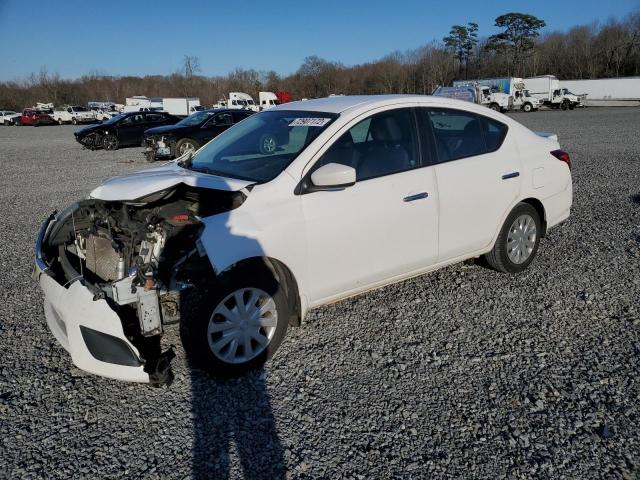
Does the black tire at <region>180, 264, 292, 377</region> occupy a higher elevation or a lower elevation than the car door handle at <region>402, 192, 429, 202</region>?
lower

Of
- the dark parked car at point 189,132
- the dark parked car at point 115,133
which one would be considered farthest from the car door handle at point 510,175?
the dark parked car at point 115,133

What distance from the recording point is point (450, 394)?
10.2 ft

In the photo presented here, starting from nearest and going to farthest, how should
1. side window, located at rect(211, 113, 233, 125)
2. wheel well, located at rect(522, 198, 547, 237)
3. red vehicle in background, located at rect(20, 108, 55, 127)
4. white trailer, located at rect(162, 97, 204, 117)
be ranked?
1. wheel well, located at rect(522, 198, 547, 237)
2. side window, located at rect(211, 113, 233, 125)
3. red vehicle in background, located at rect(20, 108, 55, 127)
4. white trailer, located at rect(162, 97, 204, 117)

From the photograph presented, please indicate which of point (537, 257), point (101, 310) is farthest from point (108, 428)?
point (537, 257)

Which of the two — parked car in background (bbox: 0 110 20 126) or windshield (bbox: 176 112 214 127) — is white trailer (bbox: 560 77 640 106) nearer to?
windshield (bbox: 176 112 214 127)

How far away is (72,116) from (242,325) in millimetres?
52006

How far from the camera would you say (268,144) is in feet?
13.2

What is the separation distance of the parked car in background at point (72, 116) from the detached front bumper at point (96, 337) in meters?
51.3

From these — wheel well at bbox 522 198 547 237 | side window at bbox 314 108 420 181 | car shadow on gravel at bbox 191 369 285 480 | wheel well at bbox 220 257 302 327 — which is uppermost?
side window at bbox 314 108 420 181

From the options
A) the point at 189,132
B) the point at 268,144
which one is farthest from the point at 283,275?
the point at 189,132

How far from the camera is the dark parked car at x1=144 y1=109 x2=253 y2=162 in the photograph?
49.8ft

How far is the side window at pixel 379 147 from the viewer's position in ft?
12.1

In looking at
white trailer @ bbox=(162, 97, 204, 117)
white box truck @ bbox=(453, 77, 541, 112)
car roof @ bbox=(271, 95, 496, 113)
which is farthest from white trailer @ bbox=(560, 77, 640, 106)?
car roof @ bbox=(271, 95, 496, 113)

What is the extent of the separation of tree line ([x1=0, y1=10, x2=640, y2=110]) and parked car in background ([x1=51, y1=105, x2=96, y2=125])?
2792cm
